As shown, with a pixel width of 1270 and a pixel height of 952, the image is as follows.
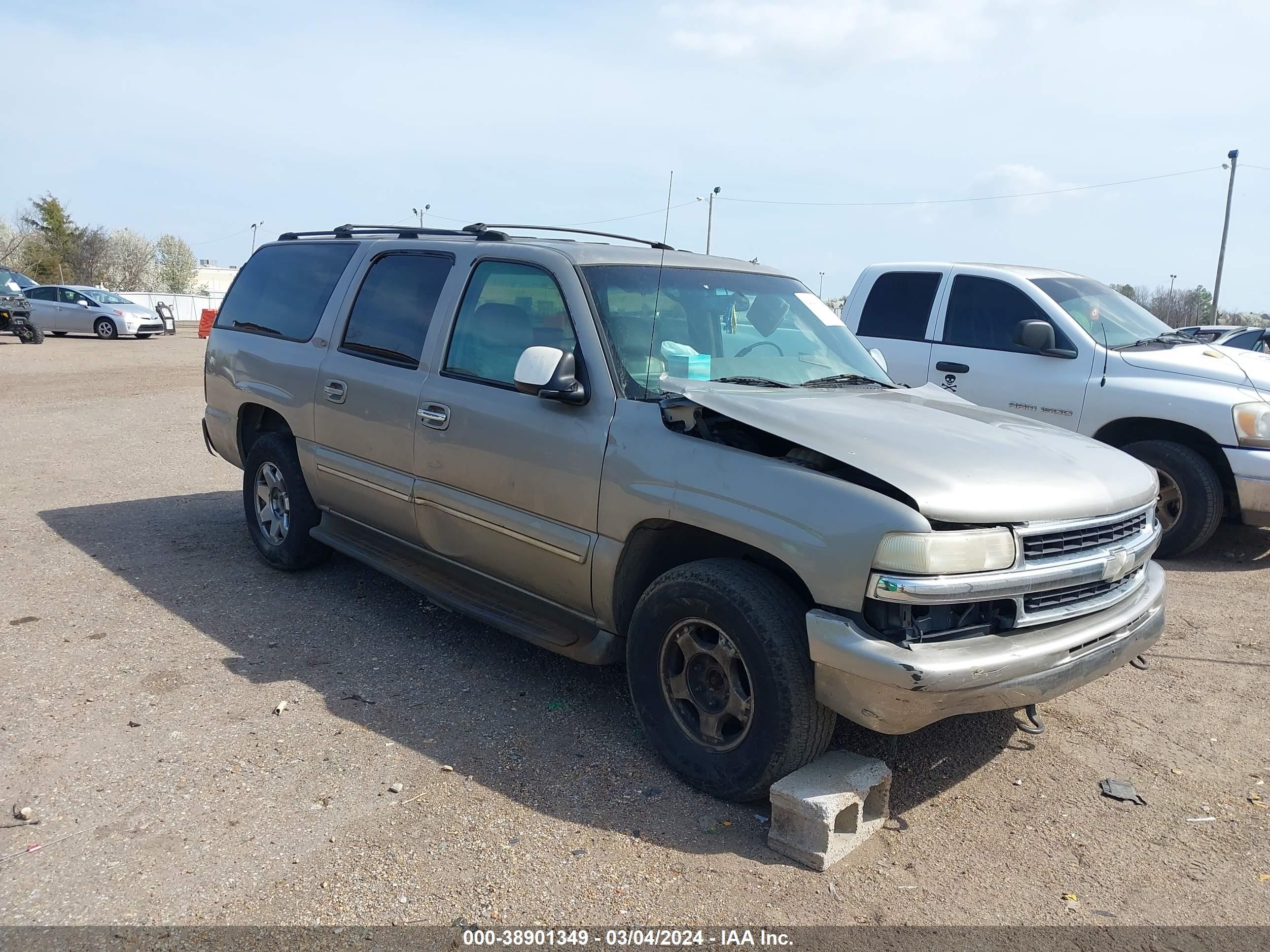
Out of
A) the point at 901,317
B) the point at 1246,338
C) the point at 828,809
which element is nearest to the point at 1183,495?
the point at 901,317

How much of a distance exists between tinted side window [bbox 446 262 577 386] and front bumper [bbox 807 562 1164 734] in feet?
5.73

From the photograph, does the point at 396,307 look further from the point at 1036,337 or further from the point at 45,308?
the point at 45,308

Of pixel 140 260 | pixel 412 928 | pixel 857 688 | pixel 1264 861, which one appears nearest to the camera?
pixel 412 928

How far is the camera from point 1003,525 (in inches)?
126

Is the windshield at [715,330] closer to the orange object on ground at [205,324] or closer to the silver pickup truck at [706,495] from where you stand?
the silver pickup truck at [706,495]

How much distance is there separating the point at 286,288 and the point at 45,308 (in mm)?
26533

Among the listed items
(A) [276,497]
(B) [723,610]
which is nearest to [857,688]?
(B) [723,610]

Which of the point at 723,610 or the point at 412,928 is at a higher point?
the point at 723,610

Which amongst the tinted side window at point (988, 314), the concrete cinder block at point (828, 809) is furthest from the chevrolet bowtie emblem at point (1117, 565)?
the tinted side window at point (988, 314)

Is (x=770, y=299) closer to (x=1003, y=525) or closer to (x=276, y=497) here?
(x=1003, y=525)

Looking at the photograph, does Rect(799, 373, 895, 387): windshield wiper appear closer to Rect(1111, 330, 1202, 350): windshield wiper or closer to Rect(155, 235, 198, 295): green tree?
Rect(1111, 330, 1202, 350): windshield wiper

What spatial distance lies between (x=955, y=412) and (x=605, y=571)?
1588mm

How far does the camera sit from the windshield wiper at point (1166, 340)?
7.21m

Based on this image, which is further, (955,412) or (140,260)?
(140,260)
